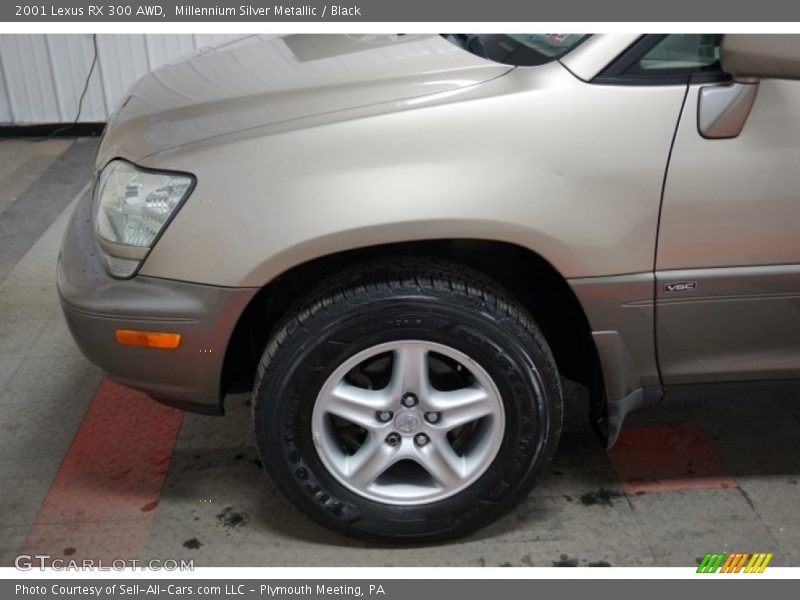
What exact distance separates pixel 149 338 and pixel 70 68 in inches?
178

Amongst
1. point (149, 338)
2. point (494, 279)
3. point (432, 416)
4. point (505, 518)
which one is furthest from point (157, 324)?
point (505, 518)

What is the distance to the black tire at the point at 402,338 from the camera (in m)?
2.08

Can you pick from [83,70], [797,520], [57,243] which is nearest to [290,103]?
[797,520]

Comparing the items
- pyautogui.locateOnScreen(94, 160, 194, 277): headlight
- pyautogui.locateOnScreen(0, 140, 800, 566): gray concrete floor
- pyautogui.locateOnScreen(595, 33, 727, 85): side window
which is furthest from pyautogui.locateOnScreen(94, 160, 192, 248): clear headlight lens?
pyautogui.locateOnScreen(595, 33, 727, 85): side window

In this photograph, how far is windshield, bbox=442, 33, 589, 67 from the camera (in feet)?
6.93

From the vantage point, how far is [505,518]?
2422 millimetres

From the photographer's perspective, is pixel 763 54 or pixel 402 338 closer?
pixel 763 54

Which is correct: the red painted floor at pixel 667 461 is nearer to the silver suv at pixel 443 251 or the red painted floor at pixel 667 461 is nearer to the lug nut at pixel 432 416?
the silver suv at pixel 443 251

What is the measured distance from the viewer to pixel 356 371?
226 centimetres

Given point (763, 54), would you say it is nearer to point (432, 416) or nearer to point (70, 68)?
point (432, 416)

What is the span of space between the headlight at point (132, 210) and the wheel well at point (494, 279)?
12.0 inches

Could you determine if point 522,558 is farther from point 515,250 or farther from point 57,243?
point 57,243

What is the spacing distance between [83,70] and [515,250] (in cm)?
476

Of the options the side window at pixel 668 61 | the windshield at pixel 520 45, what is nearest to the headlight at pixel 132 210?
the windshield at pixel 520 45
